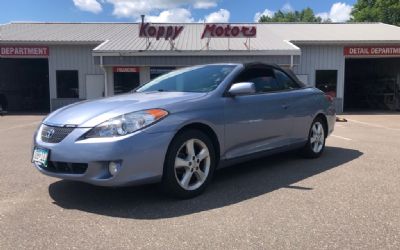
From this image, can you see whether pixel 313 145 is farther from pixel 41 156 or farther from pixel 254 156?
pixel 41 156

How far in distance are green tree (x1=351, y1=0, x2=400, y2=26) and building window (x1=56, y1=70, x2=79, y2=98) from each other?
37229mm

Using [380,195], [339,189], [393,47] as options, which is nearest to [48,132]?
[339,189]

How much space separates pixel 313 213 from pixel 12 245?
2.74m

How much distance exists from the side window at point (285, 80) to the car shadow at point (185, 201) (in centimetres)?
121

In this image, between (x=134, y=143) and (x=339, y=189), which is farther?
(x=339, y=189)

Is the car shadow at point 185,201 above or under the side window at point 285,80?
under

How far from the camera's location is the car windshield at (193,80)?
5.42 metres

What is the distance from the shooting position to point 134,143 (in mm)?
4211

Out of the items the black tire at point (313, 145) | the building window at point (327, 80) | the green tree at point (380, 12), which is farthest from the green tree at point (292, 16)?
the black tire at point (313, 145)

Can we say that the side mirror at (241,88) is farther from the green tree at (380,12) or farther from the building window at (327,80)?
the green tree at (380,12)

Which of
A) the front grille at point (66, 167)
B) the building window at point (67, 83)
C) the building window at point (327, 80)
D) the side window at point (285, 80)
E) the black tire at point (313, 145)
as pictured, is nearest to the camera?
the front grille at point (66, 167)

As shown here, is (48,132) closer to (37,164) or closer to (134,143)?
(37,164)

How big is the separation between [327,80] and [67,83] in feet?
44.6

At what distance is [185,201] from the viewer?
15.3ft
